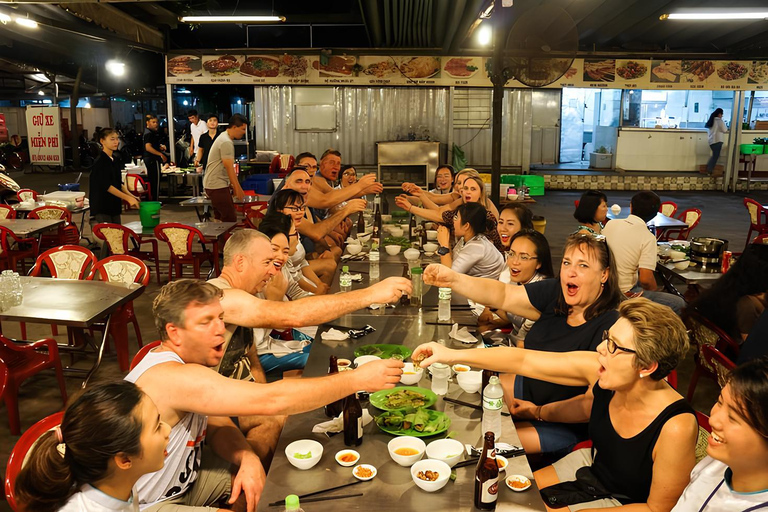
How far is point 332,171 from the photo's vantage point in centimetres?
831

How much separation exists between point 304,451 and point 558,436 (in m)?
1.30

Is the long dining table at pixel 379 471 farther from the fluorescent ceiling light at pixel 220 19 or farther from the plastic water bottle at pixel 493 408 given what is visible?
the fluorescent ceiling light at pixel 220 19

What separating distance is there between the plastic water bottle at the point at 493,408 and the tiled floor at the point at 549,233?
2506mm

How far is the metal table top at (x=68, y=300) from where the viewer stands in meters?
4.02

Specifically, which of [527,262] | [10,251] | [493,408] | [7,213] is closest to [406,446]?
[493,408]

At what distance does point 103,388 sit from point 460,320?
2630mm

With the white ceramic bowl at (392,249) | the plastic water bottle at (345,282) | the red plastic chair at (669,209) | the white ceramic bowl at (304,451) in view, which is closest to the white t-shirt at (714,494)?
the white ceramic bowl at (304,451)

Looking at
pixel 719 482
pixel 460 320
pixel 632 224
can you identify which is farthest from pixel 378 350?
pixel 632 224

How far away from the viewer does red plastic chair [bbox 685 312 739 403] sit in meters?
4.14

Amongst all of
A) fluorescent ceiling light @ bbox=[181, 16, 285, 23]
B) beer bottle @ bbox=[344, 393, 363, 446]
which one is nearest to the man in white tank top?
beer bottle @ bbox=[344, 393, 363, 446]

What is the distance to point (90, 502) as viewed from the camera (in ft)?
5.55

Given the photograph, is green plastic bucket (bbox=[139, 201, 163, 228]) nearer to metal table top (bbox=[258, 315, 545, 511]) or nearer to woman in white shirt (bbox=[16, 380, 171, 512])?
metal table top (bbox=[258, 315, 545, 511])

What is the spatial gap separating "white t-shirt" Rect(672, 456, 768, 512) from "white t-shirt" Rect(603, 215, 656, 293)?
10.8 feet

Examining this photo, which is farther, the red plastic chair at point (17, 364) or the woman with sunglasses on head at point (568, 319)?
the red plastic chair at point (17, 364)
